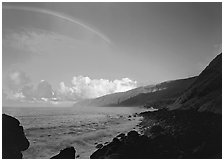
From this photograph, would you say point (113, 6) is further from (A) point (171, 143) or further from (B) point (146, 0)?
(A) point (171, 143)

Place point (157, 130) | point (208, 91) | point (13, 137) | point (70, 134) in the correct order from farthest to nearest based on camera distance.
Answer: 1. point (208, 91)
2. point (70, 134)
3. point (157, 130)
4. point (13, 137)

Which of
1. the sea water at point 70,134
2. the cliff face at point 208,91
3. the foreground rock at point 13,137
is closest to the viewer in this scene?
the foreground rock at point 13,137

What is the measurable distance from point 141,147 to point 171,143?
71.4 inches

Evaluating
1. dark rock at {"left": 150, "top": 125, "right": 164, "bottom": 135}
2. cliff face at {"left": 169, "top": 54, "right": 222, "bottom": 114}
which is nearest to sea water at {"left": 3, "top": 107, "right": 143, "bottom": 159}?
Answer: dark rock at {"left": 150, "top": 125, "right": 164, "bottom": 135}

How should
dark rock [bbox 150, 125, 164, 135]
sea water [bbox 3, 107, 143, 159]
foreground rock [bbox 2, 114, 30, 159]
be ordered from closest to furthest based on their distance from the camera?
foreground rock [bbox 2, 114, 30, 159] < sea water [bbox 3, 107, 143, 159] < dark rock [bbox 150, 125, 164, 135]

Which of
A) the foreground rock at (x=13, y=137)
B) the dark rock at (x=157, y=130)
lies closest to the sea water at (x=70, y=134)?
the foreground rock at (x=13, y=137)

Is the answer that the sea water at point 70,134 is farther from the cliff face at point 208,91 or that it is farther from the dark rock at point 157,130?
the cliff face at point 208,91

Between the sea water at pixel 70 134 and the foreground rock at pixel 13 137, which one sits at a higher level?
the foreground rock at pixel 13 137

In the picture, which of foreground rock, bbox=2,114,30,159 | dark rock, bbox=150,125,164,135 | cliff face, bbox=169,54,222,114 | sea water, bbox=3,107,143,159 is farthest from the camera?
cliff face, bbox=169,54,222,114

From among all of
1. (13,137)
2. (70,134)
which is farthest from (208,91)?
(13,137)

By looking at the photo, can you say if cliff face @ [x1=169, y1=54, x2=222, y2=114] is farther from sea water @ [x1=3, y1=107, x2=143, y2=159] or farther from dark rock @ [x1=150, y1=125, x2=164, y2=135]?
sea water @ [x1=3, y1=107, x2=143, y2=159]

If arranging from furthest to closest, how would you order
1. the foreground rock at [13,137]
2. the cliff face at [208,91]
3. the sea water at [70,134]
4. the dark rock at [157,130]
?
the cliff face at [208,91] → the dark rock at [157,130] → the sea water at [70,134] → the foreground rock at [13,137]

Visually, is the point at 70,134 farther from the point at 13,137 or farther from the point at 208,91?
the point at 208,91

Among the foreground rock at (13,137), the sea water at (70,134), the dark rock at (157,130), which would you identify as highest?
the foreground rock at (13,137)
